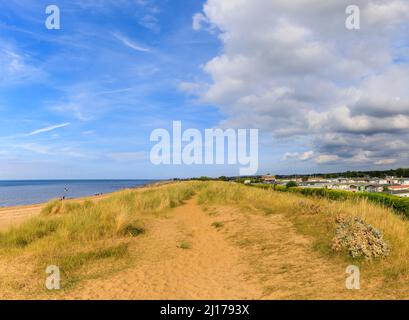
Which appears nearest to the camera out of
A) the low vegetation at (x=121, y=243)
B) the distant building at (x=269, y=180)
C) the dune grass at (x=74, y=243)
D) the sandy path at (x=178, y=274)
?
the sandy path at (x=178, y=274)

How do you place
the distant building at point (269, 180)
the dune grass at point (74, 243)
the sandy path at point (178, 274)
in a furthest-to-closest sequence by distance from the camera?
the distant building at point (269, 180) → the dune grass at point (74, 243) → the sandy path at point (178, 274)

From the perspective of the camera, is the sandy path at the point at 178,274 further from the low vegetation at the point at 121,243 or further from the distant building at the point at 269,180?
the distant building at the point at 269,180

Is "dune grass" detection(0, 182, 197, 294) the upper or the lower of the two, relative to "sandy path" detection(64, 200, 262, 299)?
upper

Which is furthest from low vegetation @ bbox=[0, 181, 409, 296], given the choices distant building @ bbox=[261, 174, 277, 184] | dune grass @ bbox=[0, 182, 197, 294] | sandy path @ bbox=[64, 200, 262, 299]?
distant building @ bbox=[261, 174, 277, 184]

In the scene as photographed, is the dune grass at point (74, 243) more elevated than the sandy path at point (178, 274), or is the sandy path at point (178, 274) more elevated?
the dune grass at point (74, 243)

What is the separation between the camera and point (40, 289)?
644 cm

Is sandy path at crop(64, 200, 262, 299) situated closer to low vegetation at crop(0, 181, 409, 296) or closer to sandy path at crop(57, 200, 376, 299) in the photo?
sandy path at crop(57, 200, 376, 299)

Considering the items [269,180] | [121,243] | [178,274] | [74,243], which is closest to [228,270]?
[178,274]

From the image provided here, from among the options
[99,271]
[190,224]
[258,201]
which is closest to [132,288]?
[99,271]

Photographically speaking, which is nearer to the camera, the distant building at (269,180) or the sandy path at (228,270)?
the sandy path at (228,270)

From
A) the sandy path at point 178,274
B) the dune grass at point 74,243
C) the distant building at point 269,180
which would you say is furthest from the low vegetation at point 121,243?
the distant building at point 269,180

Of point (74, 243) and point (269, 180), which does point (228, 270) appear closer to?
point (74, 243)

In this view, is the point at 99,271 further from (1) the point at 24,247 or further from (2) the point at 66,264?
(1) the point at 24,247
